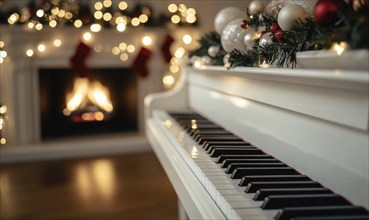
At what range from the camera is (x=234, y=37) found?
59.0 inches

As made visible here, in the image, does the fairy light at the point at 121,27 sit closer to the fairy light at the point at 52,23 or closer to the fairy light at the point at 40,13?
the fairy light at the point at 52,23

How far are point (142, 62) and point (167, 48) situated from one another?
1.03ft

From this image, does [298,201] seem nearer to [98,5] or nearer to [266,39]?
[266,39]

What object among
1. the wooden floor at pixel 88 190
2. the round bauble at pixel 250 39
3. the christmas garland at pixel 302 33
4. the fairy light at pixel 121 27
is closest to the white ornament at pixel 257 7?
the christmas garland at pixel 302 33

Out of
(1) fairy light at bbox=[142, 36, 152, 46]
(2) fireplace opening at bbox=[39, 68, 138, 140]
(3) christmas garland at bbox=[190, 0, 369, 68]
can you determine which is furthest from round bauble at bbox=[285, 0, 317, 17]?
(2) fireplace opening at bbox=[39, 68, 138, 140]

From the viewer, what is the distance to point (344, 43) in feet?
2.41

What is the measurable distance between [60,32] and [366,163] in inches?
145

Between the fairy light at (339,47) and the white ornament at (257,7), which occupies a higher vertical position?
the white ornament at (257,7)

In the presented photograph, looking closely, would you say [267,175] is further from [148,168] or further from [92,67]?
[92,67]

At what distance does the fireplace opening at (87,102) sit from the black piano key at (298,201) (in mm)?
3720

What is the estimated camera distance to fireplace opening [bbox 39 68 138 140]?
14.2ft

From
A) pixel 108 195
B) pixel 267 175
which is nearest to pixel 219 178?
pixel 267 175

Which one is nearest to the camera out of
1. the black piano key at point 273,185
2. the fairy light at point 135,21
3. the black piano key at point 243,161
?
the black piano key at point 273,185

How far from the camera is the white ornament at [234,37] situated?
1.48m
